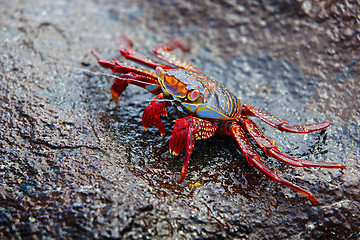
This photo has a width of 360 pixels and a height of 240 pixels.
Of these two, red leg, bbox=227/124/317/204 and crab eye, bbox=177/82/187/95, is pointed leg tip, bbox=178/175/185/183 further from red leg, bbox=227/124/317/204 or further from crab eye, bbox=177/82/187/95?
crab eye, bbox=177/82/187/95

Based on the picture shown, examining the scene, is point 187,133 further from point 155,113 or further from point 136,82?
point 136,82

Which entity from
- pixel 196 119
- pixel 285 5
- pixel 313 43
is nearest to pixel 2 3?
pixel 196 119

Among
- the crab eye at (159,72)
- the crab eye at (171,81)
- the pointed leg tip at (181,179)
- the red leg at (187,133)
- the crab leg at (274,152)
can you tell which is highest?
the crab eye at (159,72)

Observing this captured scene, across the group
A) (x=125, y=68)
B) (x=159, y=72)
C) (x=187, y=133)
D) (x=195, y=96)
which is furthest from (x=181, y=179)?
(x=125, y=68)

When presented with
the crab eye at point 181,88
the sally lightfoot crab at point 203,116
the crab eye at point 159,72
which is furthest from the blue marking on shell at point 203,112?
the crab eye at point 159,72

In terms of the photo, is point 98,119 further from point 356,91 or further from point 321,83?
point 356,91

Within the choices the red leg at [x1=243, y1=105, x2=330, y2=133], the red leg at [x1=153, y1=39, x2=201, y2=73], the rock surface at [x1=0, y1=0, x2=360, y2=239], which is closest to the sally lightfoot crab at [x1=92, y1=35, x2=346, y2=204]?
the red leg at [x1=243, y1=105, x2=330, y2=133]

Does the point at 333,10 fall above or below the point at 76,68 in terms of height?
above

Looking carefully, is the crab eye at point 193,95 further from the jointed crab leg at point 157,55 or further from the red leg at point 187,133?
the jointed crab leg at point 157,55
